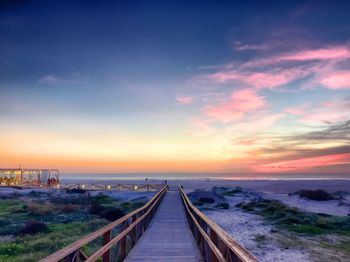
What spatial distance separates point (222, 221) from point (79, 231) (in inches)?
377

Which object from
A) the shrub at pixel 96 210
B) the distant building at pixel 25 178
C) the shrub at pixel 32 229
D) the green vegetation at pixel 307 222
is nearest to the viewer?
the shrub at pixel 32 229

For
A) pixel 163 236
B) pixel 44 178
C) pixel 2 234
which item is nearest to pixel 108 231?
pixel 163 236

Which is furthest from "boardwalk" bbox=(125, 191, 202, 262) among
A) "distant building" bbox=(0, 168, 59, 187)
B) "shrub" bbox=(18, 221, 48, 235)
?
"distant building" bbox=(0, 168, 59, 187)

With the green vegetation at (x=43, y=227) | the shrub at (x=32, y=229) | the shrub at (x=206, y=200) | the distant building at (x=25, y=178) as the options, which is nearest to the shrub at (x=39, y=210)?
the green vegetation at (x=43, y=227)

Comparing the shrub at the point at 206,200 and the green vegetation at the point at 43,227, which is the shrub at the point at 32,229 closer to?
the green vegetation at the point at 43,227

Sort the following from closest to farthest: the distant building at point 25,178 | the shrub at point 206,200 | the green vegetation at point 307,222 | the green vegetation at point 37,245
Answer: the green vegetation at point 37,245
the green vegetation at point 307,222
the shrub at point 206,200
the distant building at point 25,178

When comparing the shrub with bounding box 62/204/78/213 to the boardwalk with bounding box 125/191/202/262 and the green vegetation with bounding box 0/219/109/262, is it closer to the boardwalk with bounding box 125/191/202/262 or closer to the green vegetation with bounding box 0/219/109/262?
the green vegetation with bounding box 0/219/109/262

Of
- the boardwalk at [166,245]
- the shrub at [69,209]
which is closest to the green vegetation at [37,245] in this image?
the boardwalk at [166,245]

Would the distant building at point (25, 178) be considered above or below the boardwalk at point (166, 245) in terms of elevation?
above

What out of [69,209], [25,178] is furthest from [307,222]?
[25,178]

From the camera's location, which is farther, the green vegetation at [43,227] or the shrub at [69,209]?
the shrub at [69,209]

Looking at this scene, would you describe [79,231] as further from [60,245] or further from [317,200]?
[317,200]

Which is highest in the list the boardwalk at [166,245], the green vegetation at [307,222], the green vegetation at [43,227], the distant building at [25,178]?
the distant building at [25,178]

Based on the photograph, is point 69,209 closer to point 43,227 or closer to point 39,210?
point 39,210
